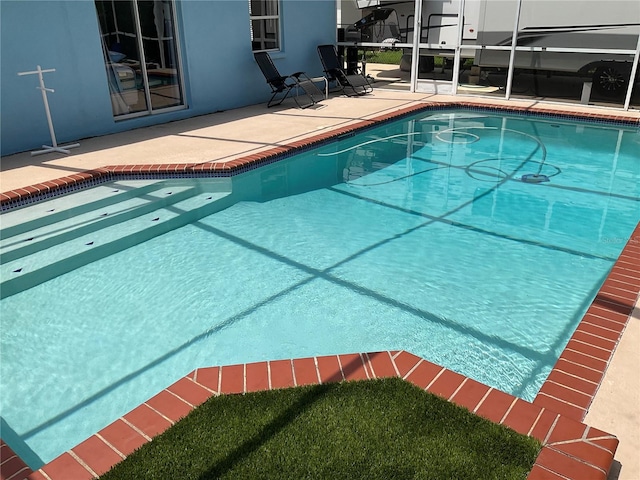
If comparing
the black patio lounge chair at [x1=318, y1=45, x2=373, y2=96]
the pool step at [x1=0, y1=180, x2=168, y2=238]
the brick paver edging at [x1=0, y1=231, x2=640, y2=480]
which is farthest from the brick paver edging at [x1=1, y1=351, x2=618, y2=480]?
the black patio lounge chair at [x1=318, y1=45, x2=373, y2=96]

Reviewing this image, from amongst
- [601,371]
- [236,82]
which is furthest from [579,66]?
[601,371]

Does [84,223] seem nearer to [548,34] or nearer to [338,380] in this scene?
[338,380]

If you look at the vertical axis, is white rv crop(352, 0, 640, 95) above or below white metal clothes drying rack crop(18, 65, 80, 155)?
above

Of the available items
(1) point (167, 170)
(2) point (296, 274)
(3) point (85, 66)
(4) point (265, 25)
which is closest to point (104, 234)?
(1) point (167, 170)

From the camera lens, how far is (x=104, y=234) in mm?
5180

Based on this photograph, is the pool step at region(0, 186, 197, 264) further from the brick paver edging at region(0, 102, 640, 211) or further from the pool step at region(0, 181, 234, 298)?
the brick paver edging at region(0, 102, 640, 211)

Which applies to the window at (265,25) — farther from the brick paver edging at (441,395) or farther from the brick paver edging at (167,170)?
the brick paver edging at (441,395)

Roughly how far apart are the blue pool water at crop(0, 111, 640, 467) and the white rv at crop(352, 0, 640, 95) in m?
3.80

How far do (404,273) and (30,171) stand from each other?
4.80 metres

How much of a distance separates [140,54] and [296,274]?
5.89 meters

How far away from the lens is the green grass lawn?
7.02 ft

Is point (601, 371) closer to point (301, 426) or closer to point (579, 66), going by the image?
point (301, 426)

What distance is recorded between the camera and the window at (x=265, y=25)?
1029cm

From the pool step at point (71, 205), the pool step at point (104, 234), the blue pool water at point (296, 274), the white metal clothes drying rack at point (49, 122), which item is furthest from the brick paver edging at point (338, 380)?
the white metal clothes drying rack at point (49, 122)
